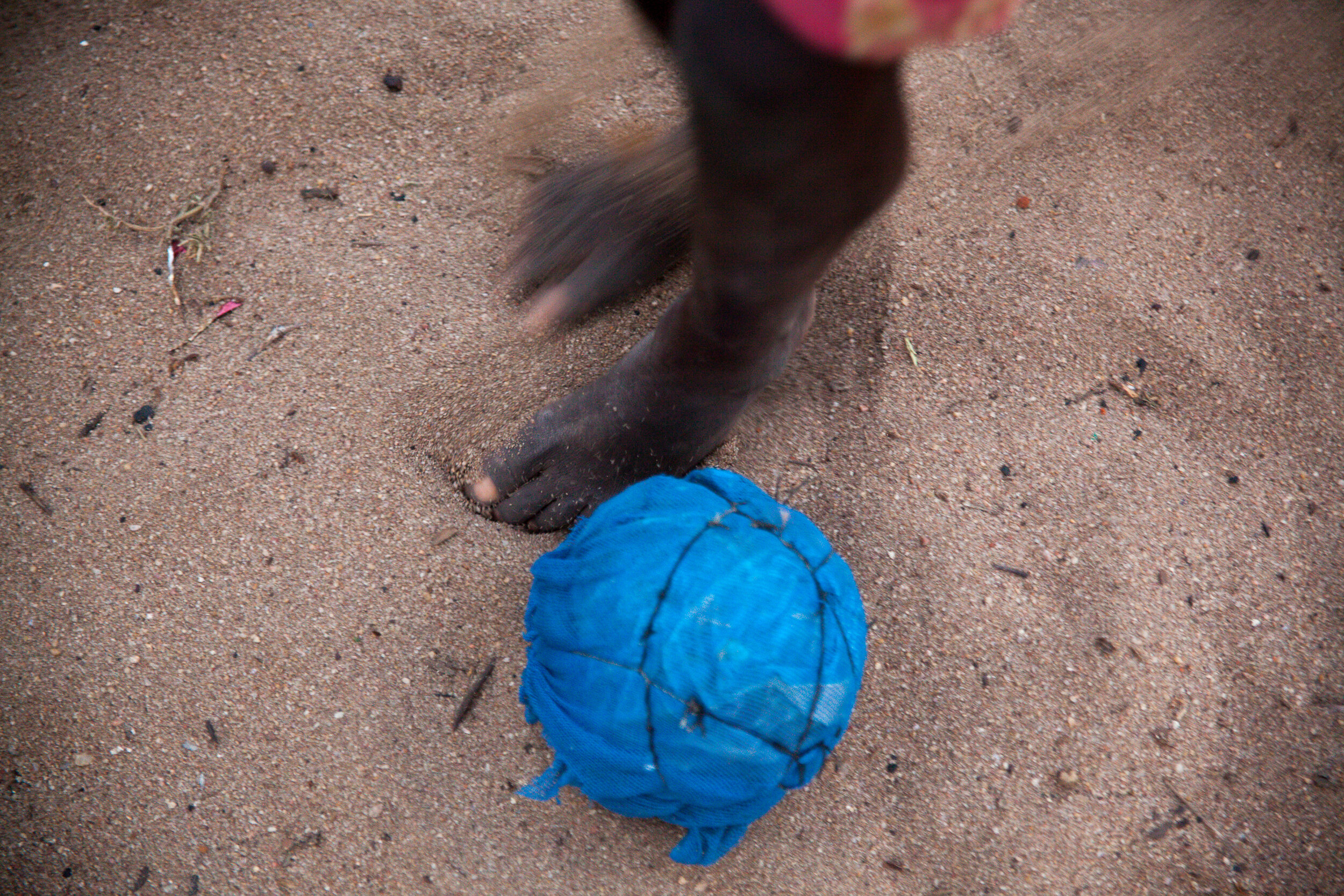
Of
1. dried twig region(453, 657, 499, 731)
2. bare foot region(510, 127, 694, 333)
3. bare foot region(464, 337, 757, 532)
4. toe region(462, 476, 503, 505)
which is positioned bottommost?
dried twig region(453, 657, 499, 731)

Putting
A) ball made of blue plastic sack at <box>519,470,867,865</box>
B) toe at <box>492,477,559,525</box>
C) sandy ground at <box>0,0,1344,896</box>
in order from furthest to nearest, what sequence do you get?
toe at <box>492,477,559,525</box> → sandy ground at <box>0,0,1344,896</box> → ball made of blue plastic sack at <box>519,470,867,865</box>

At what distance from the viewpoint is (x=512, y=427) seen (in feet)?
5.06

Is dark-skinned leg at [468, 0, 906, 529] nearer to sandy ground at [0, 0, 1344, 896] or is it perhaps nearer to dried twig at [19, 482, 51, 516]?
sandy ground at [0, 0, 1344, 896]

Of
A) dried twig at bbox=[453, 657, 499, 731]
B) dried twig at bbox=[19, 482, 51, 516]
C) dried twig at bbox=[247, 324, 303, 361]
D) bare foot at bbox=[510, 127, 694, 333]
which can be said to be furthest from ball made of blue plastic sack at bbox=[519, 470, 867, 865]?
dried twig at bbox=[19, 482, 51, 516]

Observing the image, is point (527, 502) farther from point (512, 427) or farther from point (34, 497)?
point (34, 497)

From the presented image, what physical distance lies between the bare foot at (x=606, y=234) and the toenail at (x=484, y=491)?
336mm

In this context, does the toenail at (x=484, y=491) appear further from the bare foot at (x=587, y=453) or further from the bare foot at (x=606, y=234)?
the bare foot at (x=606, y=234)

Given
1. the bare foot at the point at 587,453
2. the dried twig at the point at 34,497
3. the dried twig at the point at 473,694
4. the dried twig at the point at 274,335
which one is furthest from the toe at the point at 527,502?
the dried twig at the point at 34,497

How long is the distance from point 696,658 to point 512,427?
0.71 metres

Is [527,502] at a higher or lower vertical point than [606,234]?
lower

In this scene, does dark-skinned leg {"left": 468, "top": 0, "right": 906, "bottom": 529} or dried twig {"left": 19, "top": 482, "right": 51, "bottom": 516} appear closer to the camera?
dark-skinned leg {"left": 468, "top": 0, "right": 906, "bottom": 529}

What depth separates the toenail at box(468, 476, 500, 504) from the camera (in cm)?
150

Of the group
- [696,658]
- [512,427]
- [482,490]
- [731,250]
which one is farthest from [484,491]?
[731,250]

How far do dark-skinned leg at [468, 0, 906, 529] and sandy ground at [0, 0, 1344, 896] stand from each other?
0.15 metres
